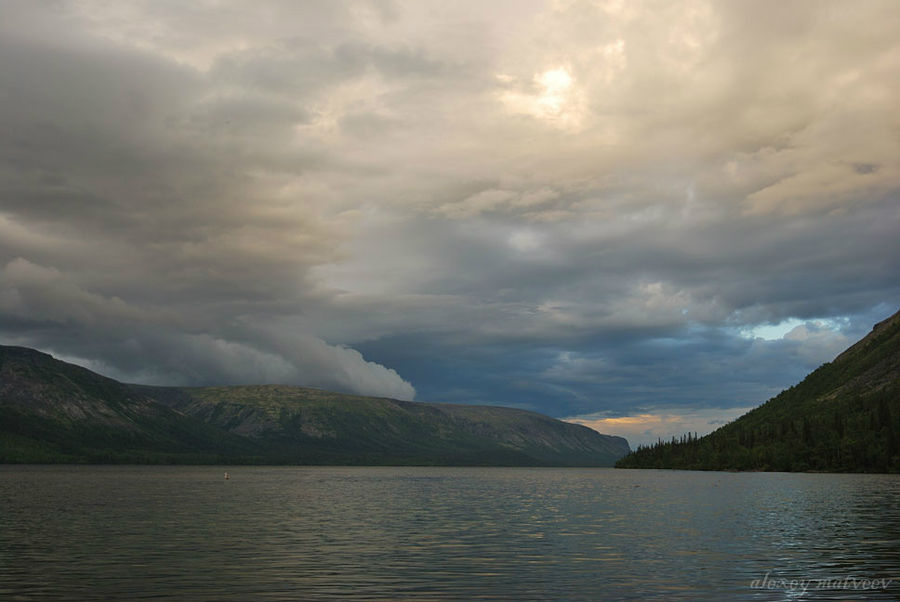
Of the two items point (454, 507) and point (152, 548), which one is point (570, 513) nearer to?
point (454, 507)

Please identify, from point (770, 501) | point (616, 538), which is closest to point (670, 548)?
point (616, 538)

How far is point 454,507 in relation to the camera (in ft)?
423

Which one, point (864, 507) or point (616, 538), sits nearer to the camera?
point (616, 538)

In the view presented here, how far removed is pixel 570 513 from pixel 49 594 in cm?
8138

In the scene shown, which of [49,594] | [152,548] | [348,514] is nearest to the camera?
[49,594]

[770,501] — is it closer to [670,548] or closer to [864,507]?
[864,507]

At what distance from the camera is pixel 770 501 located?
136875 millimetres

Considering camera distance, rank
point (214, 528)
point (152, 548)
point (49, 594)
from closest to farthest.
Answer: point (49, 594) < point (152, 548) < point (214, 528)

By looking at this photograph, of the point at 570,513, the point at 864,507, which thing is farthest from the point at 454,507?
the point at 864,507

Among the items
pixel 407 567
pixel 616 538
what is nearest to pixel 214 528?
pixel 407 567

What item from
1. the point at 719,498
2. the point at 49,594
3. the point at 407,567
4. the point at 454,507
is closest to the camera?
the point at 49,594

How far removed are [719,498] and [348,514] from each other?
7756 centimetres

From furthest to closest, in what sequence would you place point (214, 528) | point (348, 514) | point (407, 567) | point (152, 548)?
point (348, 514) → point (214, 528) → point (152, 548) → point (407, 567)

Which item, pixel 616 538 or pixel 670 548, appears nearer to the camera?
pixel 670 548
